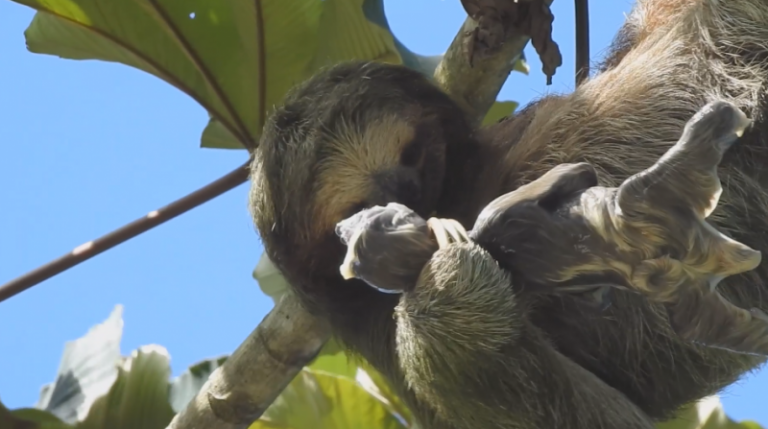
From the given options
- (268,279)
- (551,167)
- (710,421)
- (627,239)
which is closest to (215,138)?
(268,279)

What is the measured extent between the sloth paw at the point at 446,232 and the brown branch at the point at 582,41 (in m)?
1.57

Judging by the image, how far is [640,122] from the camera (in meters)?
3.37

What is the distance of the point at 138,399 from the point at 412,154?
6.45 feet

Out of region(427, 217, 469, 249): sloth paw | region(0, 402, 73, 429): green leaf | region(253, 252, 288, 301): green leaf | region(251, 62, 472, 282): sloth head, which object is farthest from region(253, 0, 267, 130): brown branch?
region(427, 217, 469, 249): sloth paw

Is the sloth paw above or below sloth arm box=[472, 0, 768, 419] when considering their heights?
above

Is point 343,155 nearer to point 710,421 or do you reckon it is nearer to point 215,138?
point 215,138

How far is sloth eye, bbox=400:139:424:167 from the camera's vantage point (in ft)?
11.0

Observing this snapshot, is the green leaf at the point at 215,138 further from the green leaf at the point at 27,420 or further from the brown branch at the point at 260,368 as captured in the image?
the green leaf at the point at 27,420

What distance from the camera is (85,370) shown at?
5.00 m

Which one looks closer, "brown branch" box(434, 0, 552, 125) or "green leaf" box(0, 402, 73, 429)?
"brown branch" box(434, 0, 552, 125)

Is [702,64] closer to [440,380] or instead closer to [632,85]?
[632,85]

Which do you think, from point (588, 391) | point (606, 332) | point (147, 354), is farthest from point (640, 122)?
point (147, 354)

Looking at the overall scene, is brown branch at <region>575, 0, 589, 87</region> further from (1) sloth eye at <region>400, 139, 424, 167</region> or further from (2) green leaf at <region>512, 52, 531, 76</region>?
(2) green leaf at <region>512, 52, 531, 76</region>

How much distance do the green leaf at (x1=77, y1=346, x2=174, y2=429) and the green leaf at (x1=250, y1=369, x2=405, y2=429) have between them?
0.54m
